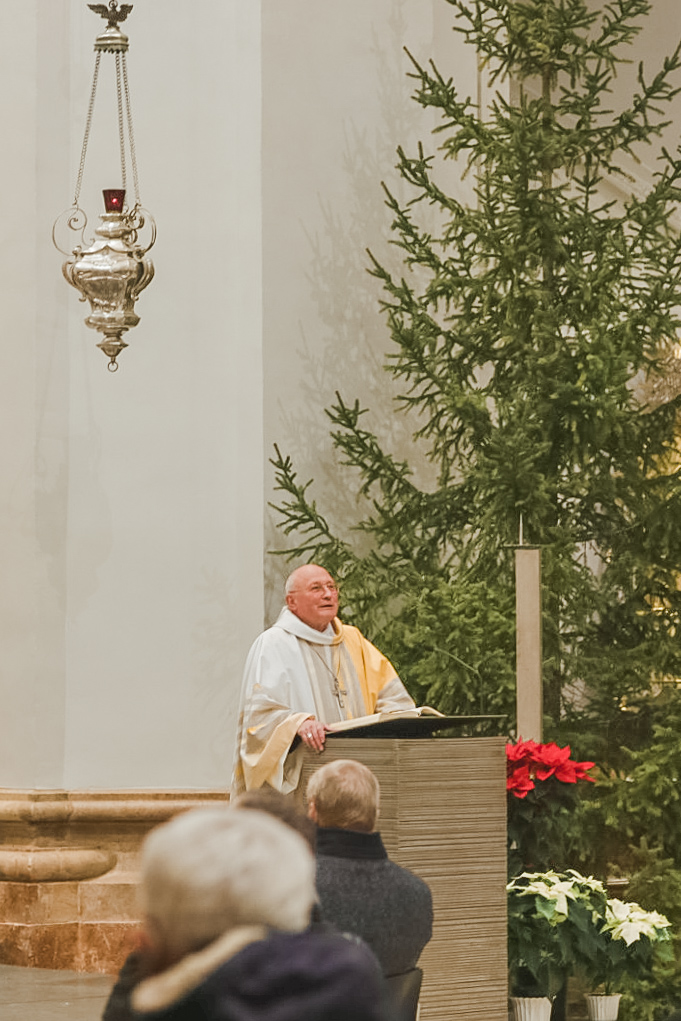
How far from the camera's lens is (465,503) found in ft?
27.3

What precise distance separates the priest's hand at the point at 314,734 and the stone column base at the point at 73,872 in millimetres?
1803

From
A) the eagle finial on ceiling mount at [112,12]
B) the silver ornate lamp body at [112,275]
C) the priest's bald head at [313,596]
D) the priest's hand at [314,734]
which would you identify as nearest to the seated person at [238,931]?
the priest's hand at [314,734]

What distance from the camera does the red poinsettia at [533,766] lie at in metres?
6.91

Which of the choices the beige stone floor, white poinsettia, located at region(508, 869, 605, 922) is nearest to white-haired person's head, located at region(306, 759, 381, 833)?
white poinsettia, located at region(508, 869, 605, 922)

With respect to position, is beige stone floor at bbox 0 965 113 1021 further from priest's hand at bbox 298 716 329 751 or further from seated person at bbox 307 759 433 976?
seated person at bbox 307 759 433 976

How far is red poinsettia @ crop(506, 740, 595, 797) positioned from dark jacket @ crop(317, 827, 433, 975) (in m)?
2.84

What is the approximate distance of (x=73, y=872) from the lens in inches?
313

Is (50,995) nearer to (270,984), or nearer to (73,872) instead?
(73,872)

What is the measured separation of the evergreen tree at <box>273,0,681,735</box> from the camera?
25.6ft

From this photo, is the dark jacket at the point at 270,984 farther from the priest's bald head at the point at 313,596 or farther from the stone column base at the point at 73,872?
the stone column base at the point at 73,872

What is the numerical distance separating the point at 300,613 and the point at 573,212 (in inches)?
93.3

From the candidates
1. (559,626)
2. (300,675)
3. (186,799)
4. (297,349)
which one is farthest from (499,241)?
(186,799)

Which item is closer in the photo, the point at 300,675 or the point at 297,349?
the point at 300,675

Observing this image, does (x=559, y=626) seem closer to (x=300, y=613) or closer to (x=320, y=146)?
(x=300, y=613)
